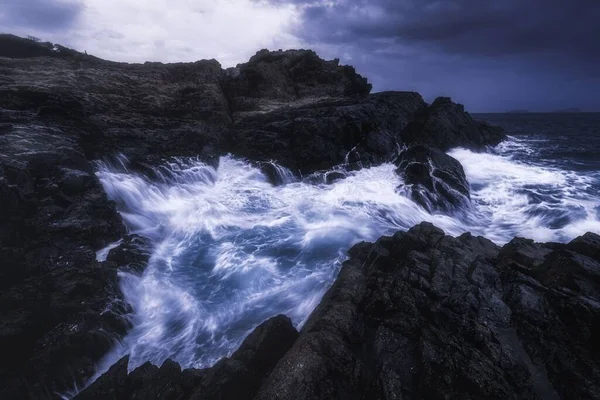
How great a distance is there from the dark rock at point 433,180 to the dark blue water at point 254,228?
702mm

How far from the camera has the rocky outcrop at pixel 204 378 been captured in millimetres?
6105

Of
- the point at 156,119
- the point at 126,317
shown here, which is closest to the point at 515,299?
the point at 126,317

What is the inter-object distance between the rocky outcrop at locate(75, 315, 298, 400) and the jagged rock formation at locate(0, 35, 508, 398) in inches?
58.7

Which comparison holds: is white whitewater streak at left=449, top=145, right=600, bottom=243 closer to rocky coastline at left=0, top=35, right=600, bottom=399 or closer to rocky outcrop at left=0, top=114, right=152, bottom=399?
rocky coastline at left=0, top=35, right=600, bottom=399

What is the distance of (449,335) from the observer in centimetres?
664

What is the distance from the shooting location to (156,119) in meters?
19.9

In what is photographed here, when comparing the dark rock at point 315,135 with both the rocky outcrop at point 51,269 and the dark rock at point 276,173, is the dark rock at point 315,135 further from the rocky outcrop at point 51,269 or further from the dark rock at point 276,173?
the rocky outcrop at point 51,269

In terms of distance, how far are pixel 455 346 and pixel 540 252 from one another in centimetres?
631

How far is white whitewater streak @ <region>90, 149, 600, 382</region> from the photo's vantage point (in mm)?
9547

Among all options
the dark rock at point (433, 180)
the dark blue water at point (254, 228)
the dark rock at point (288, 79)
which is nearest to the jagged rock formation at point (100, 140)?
the dark rock at point (288, 79)

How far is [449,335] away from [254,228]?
10.4 metres

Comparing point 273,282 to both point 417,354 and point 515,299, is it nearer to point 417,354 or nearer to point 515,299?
point 417,354

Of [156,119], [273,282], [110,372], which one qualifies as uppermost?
[156,119]

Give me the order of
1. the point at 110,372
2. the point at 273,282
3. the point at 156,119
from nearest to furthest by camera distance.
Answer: the point at 110,372 → the point at 273,282 → the point at 156,119
